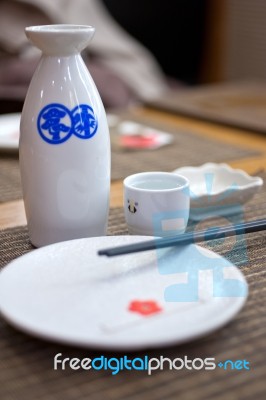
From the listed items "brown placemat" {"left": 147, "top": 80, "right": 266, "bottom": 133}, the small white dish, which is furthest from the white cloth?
the small white dish

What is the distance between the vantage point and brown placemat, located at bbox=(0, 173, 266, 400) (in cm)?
47

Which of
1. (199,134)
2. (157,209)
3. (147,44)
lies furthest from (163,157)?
(147,44)

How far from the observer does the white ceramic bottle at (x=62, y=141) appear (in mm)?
688

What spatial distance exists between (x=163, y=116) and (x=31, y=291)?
1001mm

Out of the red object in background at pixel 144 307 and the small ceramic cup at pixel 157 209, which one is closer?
the red object in background at pixel 144 307

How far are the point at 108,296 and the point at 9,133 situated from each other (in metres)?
0.76

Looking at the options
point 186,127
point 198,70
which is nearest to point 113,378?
point 186,127

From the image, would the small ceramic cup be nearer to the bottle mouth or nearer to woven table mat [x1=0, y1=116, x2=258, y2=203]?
the bottle mouth

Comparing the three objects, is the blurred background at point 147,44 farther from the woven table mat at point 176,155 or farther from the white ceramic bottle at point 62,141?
the white ceramic bottle at point 62,141

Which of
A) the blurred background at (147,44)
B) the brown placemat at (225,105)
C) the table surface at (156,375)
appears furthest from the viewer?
the blurred background at (147,44)

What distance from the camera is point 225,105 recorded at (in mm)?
1556

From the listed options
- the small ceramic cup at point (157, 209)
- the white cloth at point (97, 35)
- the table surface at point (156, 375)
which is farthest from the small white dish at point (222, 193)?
the white cloth at point (97, 35)

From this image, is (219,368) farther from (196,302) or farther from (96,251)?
(96,251)

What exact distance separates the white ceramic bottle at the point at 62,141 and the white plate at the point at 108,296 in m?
0.06
